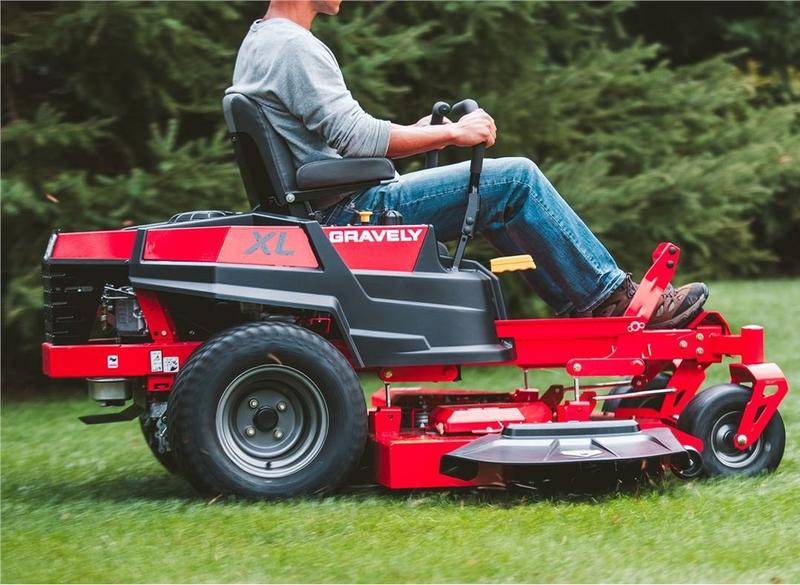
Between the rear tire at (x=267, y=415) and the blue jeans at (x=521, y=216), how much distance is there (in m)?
0.59

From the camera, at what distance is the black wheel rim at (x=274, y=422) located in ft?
13.2

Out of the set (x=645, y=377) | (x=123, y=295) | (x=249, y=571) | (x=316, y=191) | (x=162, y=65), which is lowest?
(x=249, y=571)

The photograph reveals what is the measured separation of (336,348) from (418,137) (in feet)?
2.55

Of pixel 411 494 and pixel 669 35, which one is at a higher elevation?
pixel 669 35

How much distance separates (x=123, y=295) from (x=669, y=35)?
11551 millimetres

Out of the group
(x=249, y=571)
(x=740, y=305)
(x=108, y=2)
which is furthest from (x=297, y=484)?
(x=740, y=305)

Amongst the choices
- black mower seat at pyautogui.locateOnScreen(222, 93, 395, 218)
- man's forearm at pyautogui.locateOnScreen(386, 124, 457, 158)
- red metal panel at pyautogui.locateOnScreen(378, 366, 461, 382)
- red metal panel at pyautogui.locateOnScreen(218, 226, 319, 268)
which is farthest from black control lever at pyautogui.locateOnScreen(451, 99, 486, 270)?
red metal panel at pyautogui.locateOnScreen(218, 226, 319, 268)

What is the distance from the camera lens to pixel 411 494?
4.20 metres

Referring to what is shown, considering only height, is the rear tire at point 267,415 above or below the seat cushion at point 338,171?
below

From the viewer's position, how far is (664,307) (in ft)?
14.3

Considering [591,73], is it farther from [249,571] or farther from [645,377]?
[249,571]

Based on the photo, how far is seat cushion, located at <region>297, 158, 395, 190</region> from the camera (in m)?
4.14

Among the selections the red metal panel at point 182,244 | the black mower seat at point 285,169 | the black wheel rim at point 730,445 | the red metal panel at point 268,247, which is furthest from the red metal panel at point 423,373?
the black wheel rim at point 730,445

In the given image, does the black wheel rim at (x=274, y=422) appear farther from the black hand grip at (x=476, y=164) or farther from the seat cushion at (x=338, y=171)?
the black hand grip at (x=476, y=164)
